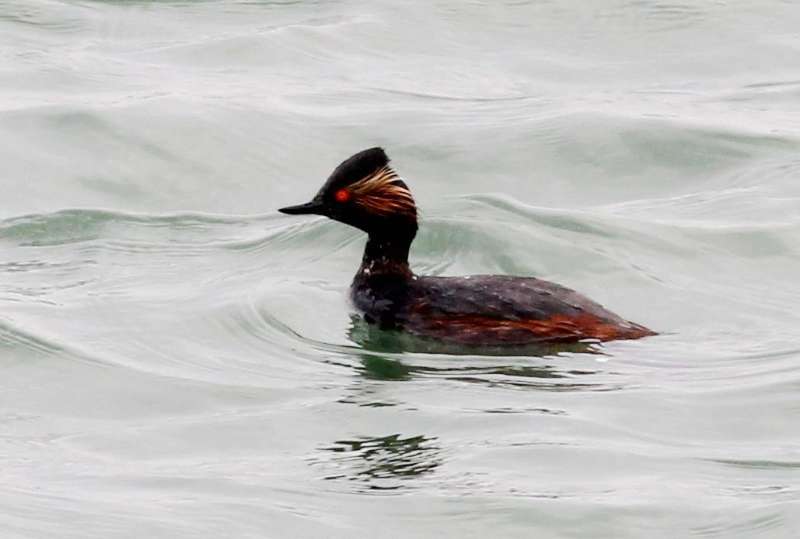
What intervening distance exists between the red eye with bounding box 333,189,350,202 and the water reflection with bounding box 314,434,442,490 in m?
2.34

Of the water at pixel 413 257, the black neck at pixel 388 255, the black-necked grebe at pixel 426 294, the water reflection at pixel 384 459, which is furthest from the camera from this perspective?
the black neck at pixel 388 255

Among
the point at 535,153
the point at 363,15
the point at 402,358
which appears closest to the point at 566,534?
the point at 402,358

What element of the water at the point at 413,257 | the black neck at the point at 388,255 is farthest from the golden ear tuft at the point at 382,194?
the water at the point at 413,257

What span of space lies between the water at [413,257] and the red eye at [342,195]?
64cm

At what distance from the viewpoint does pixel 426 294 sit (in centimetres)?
1134

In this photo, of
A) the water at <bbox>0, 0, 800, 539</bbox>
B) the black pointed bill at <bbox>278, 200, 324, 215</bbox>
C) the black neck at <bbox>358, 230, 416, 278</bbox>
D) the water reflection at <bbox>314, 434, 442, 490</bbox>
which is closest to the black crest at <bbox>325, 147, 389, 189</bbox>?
the black pointed bill at <bbox>278, 200, 324, 215</bbox>

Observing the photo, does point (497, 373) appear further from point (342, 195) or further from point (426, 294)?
point (342, 195)

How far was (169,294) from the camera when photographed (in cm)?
1214

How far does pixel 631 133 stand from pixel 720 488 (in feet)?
22.3

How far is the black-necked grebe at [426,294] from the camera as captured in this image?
35.8ft

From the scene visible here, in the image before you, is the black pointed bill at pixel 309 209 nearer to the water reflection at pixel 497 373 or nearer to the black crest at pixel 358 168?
the black crest at pixel 358 168

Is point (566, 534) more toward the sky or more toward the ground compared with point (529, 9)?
more toward the ground

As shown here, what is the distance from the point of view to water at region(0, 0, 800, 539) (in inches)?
346

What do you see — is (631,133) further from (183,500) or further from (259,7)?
(183,500)
